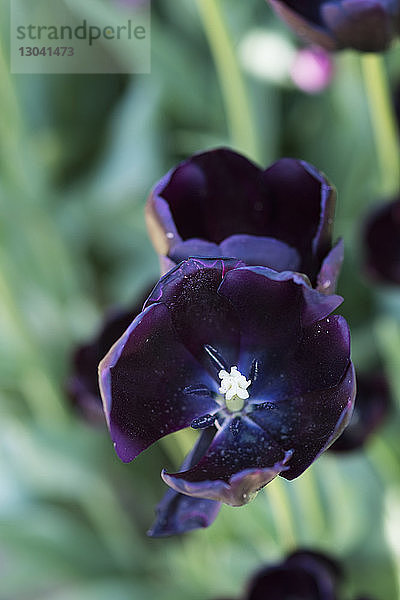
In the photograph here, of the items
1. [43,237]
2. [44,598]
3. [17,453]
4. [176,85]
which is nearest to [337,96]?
[176,85]

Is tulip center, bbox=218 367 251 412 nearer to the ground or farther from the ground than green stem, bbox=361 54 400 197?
nearer to the ground

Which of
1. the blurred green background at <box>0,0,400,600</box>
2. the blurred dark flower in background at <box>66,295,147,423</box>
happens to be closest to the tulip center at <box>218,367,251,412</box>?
the blurred dark flower in background at <box>66,295,147,423</box>

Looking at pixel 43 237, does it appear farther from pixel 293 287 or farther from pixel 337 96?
pixel 293 287

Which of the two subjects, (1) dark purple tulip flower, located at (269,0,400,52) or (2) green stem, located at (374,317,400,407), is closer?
(1) dark purple tulip flower, located at (269,0,400,52)

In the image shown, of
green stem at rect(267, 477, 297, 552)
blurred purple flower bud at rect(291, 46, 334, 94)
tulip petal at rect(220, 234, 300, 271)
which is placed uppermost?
blurred purple flower bud at rect(291, 46, 334, 94)

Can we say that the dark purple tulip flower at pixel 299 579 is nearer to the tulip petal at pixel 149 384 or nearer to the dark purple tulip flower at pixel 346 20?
the tulip petal at pixel 149 384

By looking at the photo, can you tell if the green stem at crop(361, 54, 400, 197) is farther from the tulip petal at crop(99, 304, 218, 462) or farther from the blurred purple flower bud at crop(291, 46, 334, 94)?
the tulip petal at crop(99, 304, 218, 462)

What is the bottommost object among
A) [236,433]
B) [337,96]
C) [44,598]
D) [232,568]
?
[44,598]
